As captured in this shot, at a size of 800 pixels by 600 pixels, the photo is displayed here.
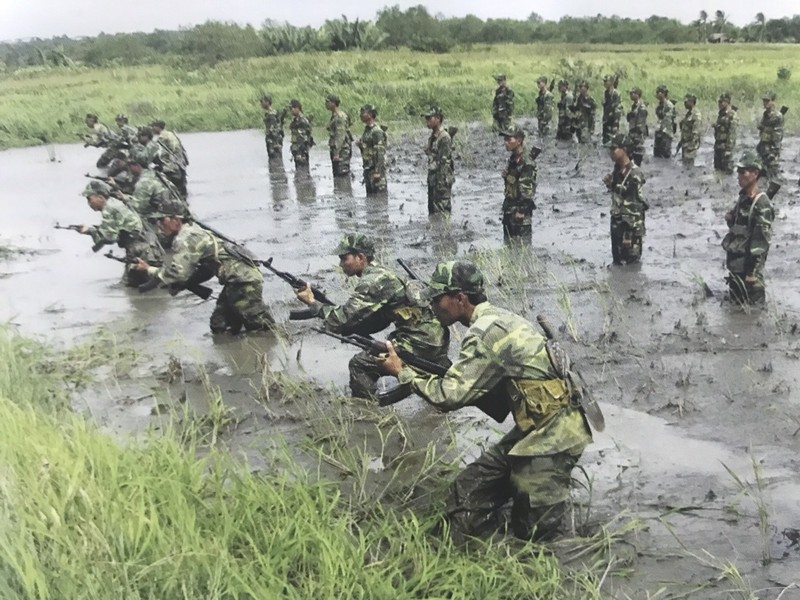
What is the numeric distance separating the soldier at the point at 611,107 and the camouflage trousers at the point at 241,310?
474 inches

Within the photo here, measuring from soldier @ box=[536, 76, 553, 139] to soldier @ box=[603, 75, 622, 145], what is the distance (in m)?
1.71

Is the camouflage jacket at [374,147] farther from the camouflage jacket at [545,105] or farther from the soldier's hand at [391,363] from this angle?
the soldier's hand at [391,363]

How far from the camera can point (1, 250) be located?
10922 millimetres

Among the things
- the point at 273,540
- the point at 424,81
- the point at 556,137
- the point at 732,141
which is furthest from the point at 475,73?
the point at 273,540

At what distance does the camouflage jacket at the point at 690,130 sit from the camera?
15.7 meters

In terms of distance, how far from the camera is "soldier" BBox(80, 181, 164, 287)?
884 centimetres

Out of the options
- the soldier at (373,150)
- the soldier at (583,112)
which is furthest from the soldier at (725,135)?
the soldier at (373,150)

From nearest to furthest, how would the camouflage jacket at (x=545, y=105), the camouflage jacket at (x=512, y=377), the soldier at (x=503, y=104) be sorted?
the camouflage jacket at (x=512, y=377)
the soldier at (x=503, y=104)
the camouflage jacket at (x=545, y=105)

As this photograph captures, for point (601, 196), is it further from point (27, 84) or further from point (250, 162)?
point (27, 84)

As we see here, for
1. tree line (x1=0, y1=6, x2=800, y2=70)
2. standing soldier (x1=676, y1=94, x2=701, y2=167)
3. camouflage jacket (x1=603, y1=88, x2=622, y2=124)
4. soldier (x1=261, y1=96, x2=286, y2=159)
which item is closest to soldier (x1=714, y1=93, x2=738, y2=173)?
standing soldier (x1=676, y1=94, x2=701, y2=167)

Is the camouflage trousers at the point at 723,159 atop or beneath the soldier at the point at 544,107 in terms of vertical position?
beneath

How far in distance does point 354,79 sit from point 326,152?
1071 cm

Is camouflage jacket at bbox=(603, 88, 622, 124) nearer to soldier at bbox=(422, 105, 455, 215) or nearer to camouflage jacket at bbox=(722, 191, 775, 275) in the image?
soldier at bbox=(422, 105, 455, 215)

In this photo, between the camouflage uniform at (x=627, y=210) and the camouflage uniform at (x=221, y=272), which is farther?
the camouflage uniform at (x=627, y=210)
